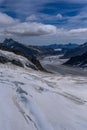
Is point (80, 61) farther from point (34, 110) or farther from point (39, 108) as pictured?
point (34, 110)

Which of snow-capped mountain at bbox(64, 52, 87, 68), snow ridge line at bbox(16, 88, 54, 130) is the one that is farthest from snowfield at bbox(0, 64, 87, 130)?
snow-capped mountain at bbox(64, 52, 87, 68)

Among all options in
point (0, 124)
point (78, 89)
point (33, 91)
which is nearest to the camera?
point (0, 124)

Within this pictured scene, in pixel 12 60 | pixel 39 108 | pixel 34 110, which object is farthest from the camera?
pixel 12 60

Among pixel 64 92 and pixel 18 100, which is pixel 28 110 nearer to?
pixel 18 100

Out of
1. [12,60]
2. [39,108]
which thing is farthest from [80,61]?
[39,108]

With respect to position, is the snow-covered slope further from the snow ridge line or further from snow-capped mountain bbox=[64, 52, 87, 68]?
snow-capped mountain bbox=[64, 52, 87, 68]

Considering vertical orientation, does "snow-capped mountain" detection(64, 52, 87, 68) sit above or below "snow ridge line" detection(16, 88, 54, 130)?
above

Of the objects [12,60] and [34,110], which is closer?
[34,110]

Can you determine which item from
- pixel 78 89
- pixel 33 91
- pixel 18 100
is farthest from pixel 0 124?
pixel 78 89

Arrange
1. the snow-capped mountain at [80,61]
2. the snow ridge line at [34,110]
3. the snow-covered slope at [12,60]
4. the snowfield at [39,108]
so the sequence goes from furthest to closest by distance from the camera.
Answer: the snow-capped mountain at [80,61] < the snow-covered slope at [12,60] < the snowfield at [39,108] < the snow ridge line at [34,110]

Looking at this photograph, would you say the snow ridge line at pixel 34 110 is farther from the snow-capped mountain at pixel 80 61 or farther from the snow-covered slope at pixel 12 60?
the snow-capped mountain at pixel 80 61

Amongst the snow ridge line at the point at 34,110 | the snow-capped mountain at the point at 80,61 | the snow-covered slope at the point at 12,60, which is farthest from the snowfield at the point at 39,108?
the snow-capped mountain at the point at 80,61
